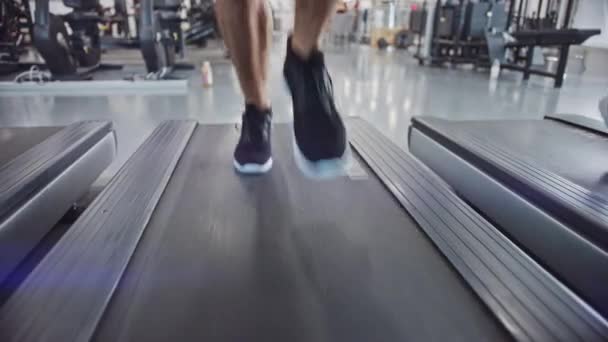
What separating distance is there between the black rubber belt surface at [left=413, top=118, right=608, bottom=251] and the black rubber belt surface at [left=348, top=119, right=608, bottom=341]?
0.52 ft

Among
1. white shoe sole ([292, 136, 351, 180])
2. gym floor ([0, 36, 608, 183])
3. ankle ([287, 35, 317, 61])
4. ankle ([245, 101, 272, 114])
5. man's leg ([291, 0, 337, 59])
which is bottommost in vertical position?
gym floor ([0, 36, 608, 183])

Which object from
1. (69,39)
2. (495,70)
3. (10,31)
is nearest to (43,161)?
(69,39)

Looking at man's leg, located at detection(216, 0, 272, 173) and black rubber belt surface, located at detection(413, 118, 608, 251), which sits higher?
man's leg, located at detection(216, 0, 272, 173)

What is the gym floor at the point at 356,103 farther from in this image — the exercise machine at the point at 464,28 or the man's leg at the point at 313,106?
the exercise machine at the point at 464,28

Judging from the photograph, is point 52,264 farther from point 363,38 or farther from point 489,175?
point 363,38

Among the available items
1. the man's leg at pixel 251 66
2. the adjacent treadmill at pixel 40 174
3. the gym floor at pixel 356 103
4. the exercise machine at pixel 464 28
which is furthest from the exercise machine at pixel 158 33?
the exercise machine at pixel 464 28

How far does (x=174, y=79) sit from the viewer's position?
3.36 meters

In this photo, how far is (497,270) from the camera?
0.67 m

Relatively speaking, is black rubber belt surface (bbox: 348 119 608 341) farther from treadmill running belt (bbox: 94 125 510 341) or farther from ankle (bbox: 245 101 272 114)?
ankle (bbox: 245 101 272 114)

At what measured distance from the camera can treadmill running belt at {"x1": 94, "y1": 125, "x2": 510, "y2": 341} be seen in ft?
1.77

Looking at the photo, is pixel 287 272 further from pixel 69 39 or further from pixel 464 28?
pixel 464 28

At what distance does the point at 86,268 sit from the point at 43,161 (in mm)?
577

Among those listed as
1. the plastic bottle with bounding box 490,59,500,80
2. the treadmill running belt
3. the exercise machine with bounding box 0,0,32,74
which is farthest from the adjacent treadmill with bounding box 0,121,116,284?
the plastic bottle with bounding box 490,59,500,80

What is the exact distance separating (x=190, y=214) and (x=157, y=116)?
5.31 ft
